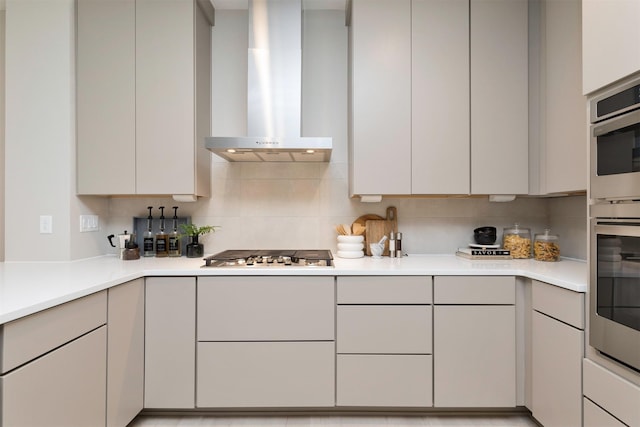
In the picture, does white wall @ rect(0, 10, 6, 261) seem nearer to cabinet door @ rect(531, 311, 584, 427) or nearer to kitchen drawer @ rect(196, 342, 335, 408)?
kitchen drawer @ rect(196, 342, 335, 408)

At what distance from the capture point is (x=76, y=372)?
1465 millimetres

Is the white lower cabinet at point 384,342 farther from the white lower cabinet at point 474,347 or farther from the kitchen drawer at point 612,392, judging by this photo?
the kitchen drawer at point 612,392

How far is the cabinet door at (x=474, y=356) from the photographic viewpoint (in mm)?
2037

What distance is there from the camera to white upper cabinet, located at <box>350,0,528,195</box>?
236cm

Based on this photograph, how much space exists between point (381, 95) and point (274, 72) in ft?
2.31

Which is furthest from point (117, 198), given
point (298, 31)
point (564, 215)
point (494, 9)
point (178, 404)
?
Result: point (564, 215)

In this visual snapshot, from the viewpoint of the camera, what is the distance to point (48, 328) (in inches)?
51.6

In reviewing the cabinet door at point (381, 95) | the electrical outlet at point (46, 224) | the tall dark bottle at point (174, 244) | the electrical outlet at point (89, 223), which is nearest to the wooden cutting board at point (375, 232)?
the cabinet door at point (381, 95)

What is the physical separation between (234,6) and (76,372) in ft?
8.02

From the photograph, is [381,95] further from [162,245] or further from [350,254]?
[162,245]

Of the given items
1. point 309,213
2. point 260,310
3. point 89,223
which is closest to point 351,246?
point 309,213

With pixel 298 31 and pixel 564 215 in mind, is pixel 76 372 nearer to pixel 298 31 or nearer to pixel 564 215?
pixel 298 31

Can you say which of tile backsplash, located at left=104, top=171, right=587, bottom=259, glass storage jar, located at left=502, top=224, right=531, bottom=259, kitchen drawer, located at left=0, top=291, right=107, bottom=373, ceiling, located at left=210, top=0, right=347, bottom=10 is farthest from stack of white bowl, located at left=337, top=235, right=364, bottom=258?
ceiling, located at left=210, top=0, right=347, bottom=10

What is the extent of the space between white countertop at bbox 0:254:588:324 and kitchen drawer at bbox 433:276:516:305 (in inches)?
1.3
